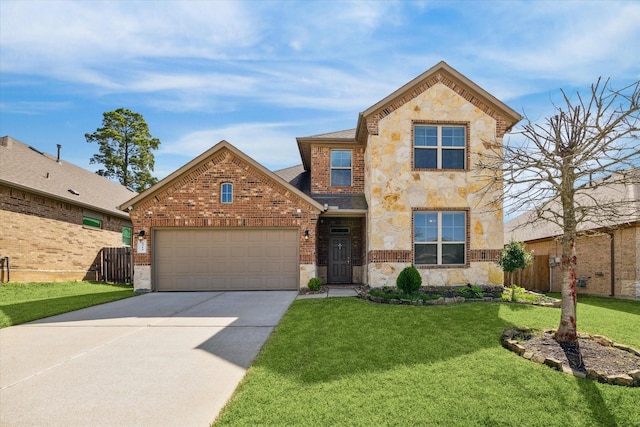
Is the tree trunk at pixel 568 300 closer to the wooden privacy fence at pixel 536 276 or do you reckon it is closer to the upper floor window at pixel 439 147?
the upper floor window at pixel 439 147

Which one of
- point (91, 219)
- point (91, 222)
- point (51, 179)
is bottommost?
point (91, 222)

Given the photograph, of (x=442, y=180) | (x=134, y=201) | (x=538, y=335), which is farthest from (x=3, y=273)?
(x=538, y=335)

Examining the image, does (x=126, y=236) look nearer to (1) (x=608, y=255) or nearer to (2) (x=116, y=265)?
(2) (x=116, y=265)

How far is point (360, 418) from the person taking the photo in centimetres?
354

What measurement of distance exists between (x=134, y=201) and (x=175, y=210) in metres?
1.48

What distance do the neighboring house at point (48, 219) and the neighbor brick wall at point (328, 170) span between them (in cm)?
1135

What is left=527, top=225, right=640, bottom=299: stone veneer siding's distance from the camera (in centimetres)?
1219

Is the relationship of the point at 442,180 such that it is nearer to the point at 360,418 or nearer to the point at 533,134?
the point at 533,134

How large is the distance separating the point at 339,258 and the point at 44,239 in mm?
12628

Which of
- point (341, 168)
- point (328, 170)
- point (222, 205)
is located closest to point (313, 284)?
point (222, 205)

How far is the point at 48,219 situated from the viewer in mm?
15297

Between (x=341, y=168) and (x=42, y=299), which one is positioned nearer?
(x=42, y=299)

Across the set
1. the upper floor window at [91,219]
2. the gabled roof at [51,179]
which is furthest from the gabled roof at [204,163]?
the upper floor window at [91,219]

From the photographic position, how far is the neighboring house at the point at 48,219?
13.7 meters
